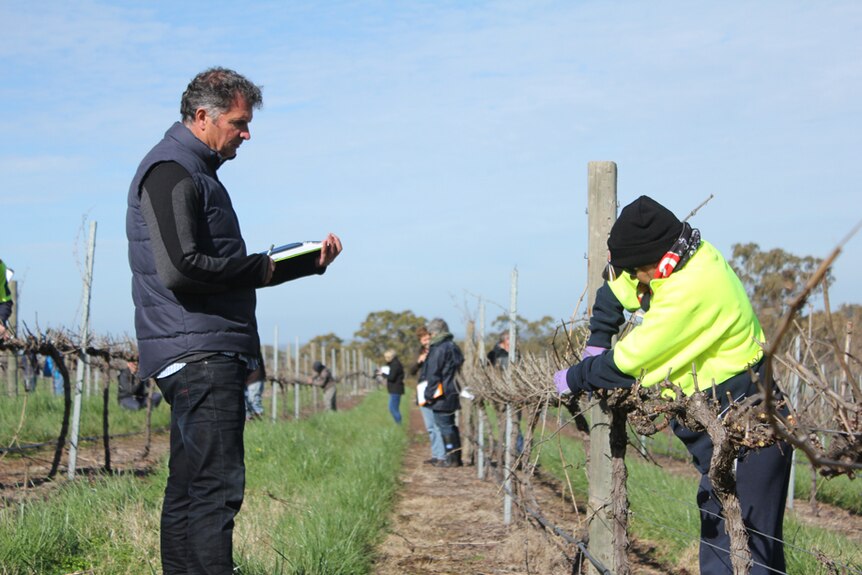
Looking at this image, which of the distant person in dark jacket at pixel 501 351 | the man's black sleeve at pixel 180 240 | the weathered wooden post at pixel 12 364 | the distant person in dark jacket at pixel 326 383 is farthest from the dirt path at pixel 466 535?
the distant person in dark jacket at pixel 326 383

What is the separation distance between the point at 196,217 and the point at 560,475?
7.68 metres

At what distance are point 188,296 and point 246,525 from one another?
101 inches

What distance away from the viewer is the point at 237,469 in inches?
131

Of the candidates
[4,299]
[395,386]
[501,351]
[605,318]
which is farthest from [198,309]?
[395,386]

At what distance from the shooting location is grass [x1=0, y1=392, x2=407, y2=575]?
4.37 metres

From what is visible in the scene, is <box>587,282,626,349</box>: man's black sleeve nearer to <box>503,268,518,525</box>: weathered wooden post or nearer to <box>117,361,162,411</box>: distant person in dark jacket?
<box>503,268,518,525</box>: weathered wooden post

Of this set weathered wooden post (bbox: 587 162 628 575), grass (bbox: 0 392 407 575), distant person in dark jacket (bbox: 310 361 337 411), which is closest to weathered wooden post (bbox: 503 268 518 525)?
grass (bbox: 0 392 407 575)

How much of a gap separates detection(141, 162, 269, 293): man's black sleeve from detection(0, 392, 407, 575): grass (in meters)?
1.36

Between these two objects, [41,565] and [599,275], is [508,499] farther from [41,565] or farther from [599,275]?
[41,565]

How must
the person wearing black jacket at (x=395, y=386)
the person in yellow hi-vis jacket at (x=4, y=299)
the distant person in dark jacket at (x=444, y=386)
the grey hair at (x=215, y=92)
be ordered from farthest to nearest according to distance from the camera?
the person wearing black jacket at (x=395, y=386) → the distant person in dark jacket at (x=444, y=386) → the person in yellow hi-vis jacket at (x=4, y=299) → the grey hair at (x=215, y=92)

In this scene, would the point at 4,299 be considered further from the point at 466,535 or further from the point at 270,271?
the point at 270,271

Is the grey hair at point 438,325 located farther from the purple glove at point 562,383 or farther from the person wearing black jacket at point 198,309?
the person wearing black jacket at point 198,309

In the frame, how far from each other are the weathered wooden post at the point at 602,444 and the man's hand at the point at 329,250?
127cm

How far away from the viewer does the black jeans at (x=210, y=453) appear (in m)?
3.27
